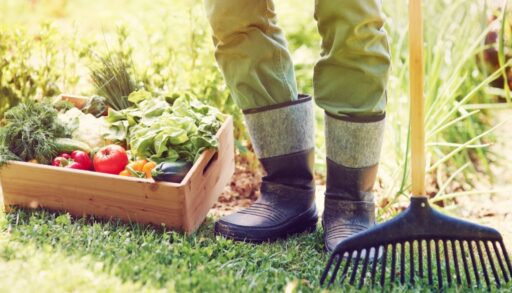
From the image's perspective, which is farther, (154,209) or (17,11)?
(17,11)

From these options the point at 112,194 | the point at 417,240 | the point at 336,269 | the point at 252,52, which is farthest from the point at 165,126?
the point at 417,240

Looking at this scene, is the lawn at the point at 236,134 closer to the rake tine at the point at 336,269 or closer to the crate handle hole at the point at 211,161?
the rake tine at the point at 336,269

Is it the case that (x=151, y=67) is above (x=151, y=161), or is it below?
above

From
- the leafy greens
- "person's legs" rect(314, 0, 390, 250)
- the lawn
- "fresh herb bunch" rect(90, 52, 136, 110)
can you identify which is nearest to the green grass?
the lawn

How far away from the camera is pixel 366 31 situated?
1974mm

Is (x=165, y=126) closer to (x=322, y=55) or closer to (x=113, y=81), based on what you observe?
(x=113, y=81)

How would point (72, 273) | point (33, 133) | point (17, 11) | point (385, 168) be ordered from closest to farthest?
point (72, 273), point (33, 133), point (385, 168), point (17, 11)

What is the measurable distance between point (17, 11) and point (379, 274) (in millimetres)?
2713

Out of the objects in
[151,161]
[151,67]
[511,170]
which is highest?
[151,67]

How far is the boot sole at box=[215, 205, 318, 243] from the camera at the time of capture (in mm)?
2238

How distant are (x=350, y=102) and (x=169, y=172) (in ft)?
1.97

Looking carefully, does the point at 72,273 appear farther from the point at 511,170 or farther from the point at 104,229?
the point at 511,170

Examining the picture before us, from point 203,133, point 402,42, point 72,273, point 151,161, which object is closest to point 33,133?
point 151,161

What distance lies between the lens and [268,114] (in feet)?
7.48
